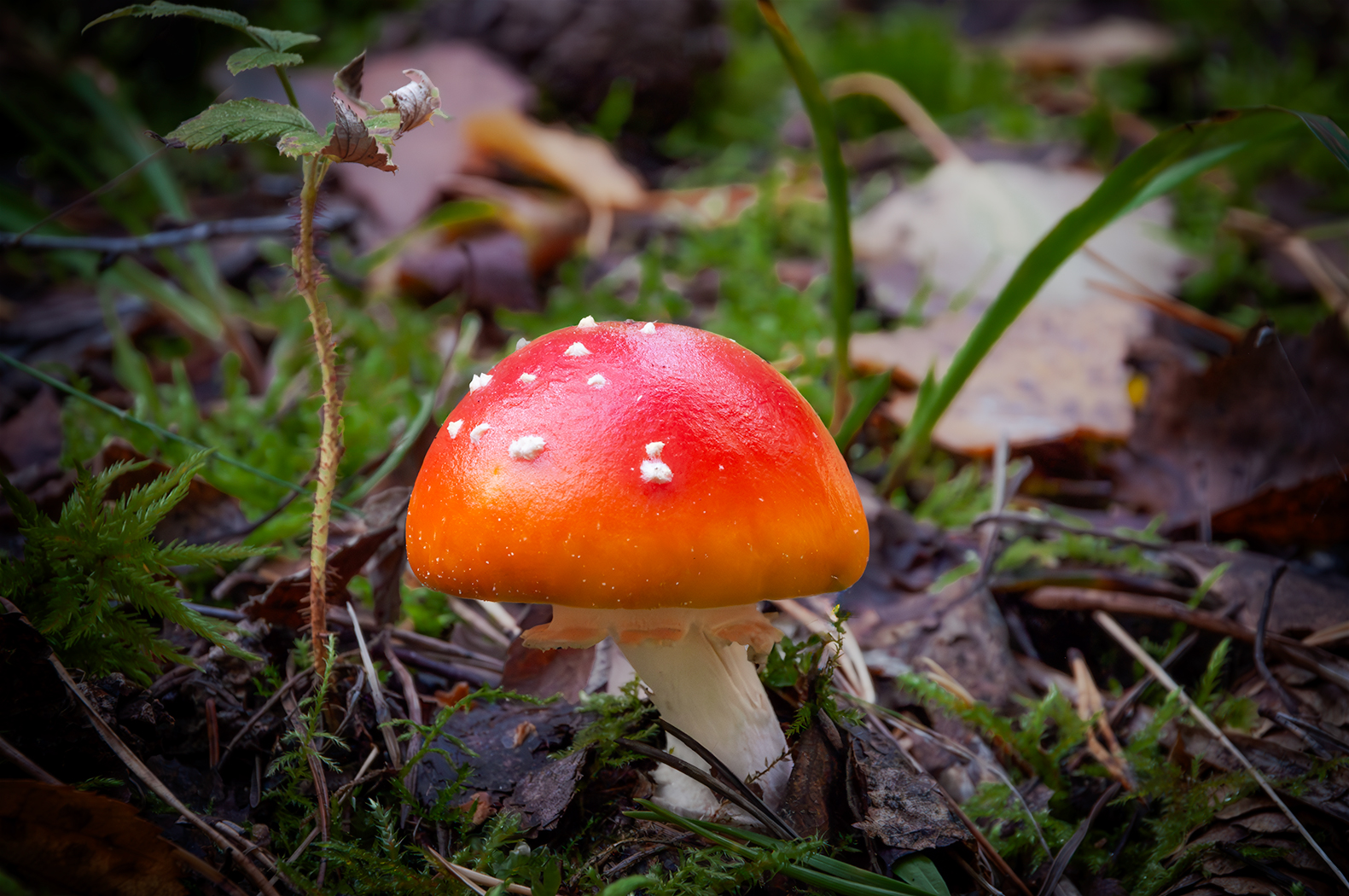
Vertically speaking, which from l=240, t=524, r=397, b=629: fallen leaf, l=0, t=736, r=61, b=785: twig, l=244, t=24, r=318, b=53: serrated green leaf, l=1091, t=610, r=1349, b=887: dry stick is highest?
l=244, t=24, r=318, b=53: serrated green leaf

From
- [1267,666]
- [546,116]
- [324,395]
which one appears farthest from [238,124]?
[546,116]

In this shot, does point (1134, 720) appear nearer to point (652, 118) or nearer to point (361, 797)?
point (361, 797)

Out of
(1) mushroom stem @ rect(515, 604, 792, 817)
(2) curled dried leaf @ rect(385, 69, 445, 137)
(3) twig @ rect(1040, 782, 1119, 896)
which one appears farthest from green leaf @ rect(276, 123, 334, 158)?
(3) twig @ rect(1040, 782, 1119, 896)

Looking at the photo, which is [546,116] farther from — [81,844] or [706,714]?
[81,844]

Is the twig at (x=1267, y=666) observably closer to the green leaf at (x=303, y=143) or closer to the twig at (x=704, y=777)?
the twig at (x=704, y=777)

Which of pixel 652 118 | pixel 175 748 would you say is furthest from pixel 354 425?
pixel 652 118

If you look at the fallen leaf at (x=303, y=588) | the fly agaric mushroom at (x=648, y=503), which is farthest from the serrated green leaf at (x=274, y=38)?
the fallen leaf at (x=303, y=588)

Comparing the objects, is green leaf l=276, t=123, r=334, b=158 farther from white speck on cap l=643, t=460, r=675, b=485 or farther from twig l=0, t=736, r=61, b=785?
twig l=0, t=736, r=61, b=785
